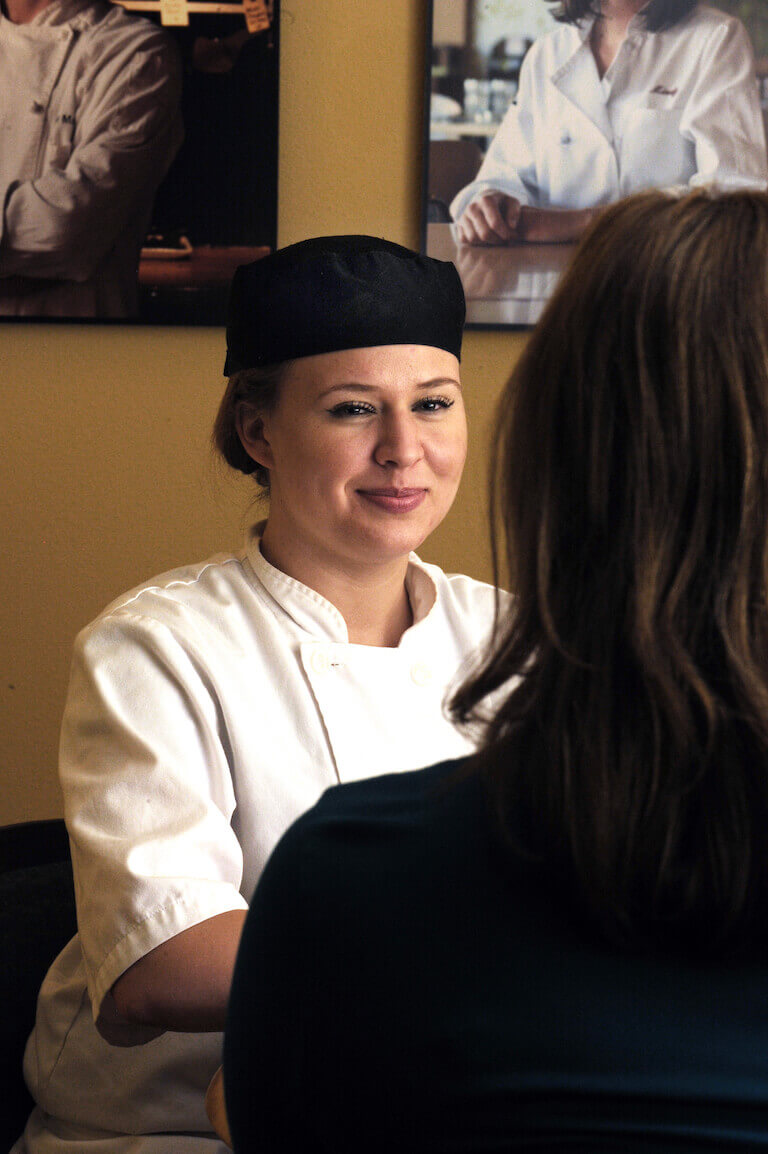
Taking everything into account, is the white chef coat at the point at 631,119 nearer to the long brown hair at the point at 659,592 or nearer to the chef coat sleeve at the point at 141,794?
the chef coat sleeve at the point at 141,794

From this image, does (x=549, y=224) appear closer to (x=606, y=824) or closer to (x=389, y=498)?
(x=389, y=498)

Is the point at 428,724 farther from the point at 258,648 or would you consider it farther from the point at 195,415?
the point at 195,415

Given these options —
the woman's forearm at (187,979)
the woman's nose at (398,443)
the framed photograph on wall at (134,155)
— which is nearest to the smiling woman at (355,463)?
the woman's nose at (398,443)

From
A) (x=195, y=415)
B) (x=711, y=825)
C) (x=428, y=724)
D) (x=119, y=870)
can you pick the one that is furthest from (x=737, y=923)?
(x=195, y=415)

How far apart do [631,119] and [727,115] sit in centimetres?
17

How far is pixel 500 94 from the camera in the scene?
80.1 inches

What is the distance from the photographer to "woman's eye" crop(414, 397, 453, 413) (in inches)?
54.3

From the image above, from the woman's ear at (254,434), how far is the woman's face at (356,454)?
0.16ft

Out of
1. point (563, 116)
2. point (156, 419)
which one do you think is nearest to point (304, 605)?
point (156, 419)

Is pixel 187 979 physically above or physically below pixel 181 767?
below

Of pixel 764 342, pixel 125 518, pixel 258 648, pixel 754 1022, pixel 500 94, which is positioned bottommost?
pixel 125 518

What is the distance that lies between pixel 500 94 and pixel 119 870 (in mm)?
1547

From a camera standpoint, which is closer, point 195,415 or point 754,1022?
point 754,1022

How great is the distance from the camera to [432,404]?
139 cm
